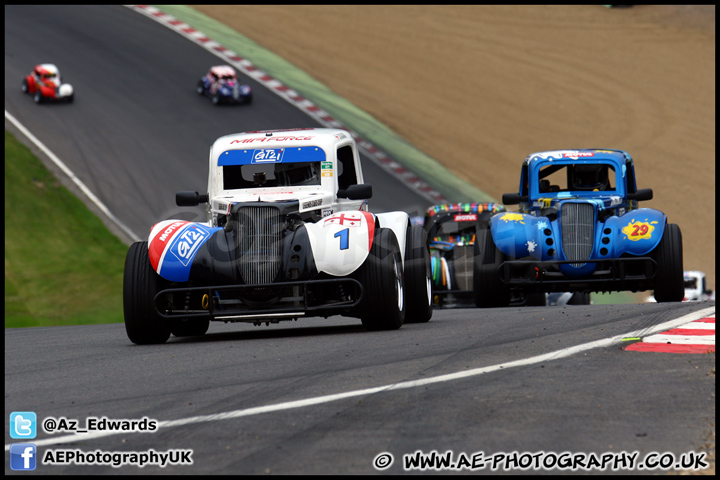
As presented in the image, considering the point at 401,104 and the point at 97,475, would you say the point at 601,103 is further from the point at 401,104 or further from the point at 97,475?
the point at 97,475

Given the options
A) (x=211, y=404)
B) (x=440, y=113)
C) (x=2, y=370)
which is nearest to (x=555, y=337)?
(x=211, y=404)

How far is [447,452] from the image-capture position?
4492 mm

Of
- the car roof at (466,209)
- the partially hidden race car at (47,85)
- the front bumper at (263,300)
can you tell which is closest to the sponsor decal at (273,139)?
the front bumper at (263,300)

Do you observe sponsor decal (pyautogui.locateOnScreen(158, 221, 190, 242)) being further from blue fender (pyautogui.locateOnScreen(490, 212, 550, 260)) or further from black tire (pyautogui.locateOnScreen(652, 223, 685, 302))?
black tire (pyautogui.locateOnScreen(652, 223, 685, 302))

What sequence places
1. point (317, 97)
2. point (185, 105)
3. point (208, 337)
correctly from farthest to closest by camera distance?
point (317, 97), point (185, 105), point (208, 337)

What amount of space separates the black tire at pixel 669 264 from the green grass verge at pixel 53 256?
9.50m

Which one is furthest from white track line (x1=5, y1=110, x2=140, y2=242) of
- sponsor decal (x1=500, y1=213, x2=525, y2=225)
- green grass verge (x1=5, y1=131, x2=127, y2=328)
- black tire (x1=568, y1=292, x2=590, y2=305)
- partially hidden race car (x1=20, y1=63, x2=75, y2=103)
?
sponsor decal (x1=500, y1=213, x2=525, y2=225)

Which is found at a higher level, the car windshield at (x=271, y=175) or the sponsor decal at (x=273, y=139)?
the sponsor decal at (x=273, y=139)

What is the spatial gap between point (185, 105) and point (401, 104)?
8.69m

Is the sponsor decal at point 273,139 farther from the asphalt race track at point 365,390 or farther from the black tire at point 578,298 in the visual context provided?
the black tire at point 578,298

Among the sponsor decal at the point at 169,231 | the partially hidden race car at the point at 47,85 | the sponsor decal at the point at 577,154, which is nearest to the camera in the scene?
the sponsor decal at the point at 169,231

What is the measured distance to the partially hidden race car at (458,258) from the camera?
1622 cm

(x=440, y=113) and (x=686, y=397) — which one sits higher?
(x=440, y=113)

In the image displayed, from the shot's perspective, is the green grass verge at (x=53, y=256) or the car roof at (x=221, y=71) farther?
the car roof at (x=221, y=71)
